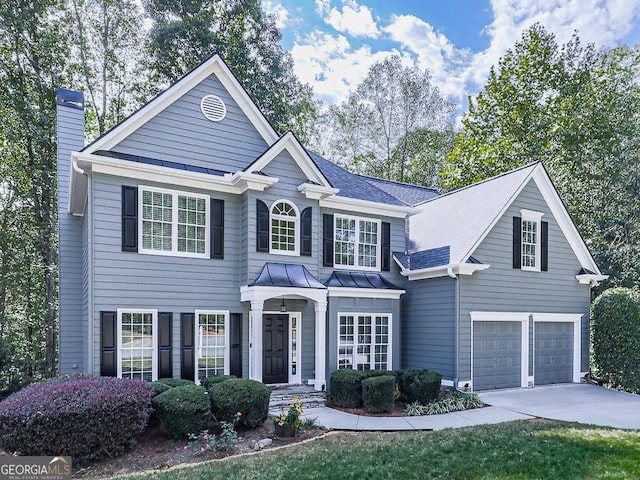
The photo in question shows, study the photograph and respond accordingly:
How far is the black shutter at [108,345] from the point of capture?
9523 millimetres

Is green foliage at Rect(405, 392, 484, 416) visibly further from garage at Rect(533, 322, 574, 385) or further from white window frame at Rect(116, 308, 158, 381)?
white window frame at Rect(116, 308, 158, 381)

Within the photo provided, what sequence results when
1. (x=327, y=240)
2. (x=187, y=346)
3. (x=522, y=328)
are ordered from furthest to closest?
(x=522, y=328) < (x=327, y=240) < (x=187, y=346)

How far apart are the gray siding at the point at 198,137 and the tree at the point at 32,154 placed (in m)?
9.38

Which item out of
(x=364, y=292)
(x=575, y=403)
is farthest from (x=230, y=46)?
(x=575, y=403)

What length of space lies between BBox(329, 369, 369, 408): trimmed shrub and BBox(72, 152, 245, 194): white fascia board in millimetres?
5650

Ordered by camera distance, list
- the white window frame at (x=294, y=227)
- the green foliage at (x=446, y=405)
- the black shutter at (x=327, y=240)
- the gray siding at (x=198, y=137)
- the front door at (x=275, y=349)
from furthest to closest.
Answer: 1. the black shutter at (x=327, y=240)
2. the front door at (x=275, y=349)
3. the white window frame at (x=294, y=227)
4. the gray siding at (x=198, y=137)
5. the green foliage at (x=446, y=405)

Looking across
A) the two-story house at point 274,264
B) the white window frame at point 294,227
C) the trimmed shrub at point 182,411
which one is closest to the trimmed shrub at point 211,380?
the two-story house at point 274,264

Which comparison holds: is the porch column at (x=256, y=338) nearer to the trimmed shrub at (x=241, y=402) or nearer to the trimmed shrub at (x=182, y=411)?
the trimmed shrub at (x=241, y=402)

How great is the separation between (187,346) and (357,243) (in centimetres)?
605

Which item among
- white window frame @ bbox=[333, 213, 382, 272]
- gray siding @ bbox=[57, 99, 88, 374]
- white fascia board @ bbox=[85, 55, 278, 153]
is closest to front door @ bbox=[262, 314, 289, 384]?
white window frame @ bbox=[333, 213, 382, 272]

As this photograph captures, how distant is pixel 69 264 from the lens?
12562 millimetres

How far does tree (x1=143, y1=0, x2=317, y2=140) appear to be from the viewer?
883 inches

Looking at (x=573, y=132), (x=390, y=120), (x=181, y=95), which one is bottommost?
(x=181, y=95)

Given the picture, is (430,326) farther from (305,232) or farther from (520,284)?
(305,232)
